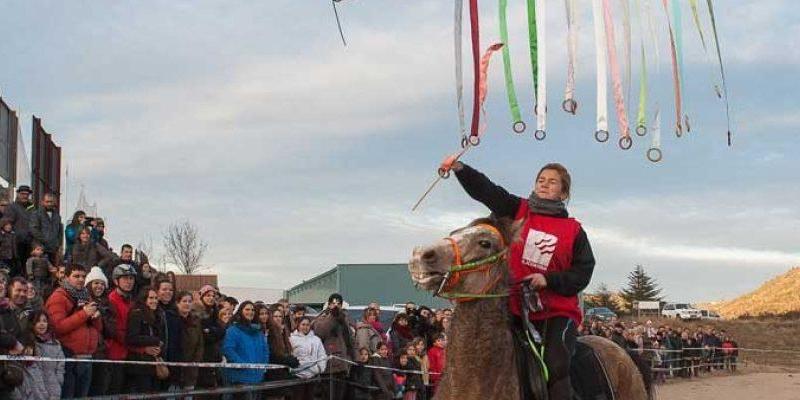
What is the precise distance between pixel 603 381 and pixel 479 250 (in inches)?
71.3

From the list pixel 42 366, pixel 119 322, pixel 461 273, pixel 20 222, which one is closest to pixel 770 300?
pixel 20 222

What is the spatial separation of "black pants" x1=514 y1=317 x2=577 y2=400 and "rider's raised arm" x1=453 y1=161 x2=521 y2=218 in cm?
79

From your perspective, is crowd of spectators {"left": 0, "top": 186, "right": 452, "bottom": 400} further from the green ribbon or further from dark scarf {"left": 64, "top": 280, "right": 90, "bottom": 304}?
the green ribbon

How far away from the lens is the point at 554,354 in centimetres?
678

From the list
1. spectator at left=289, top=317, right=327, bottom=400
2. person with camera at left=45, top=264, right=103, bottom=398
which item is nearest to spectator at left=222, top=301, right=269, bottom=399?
spectator at left=289, top=317, right=327, bottom=400

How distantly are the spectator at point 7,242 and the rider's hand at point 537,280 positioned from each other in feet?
29.0

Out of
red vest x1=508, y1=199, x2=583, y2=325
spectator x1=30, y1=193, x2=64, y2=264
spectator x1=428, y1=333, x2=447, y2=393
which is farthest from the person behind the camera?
spectator x1=428, y1=333, x2=447, y2=393

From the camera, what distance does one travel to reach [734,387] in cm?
3147

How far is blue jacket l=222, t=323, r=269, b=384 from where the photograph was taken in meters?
12.3

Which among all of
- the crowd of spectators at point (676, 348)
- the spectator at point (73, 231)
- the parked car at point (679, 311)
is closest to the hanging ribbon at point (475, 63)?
the spectator at point (73, 231)

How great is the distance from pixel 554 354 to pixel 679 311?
72.2 m

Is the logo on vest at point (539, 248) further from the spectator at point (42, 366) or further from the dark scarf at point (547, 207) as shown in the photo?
the spectator at point (42, 366)

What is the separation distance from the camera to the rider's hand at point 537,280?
261 inches

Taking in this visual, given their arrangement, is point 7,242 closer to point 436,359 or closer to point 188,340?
point 188,340
